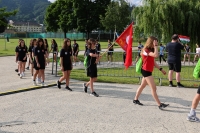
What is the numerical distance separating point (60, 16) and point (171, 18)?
49949 millimetres

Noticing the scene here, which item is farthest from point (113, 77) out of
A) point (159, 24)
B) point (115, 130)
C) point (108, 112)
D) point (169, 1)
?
point (169, 1)

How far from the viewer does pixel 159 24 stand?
24797 millimetres

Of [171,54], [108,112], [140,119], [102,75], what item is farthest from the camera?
[102,75]

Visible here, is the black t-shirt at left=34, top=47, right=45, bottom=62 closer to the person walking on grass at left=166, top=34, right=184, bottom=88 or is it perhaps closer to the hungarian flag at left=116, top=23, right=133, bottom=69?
the hungarian flag at left=116, top=23, right=133, bottom=69

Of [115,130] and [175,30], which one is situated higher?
[175,30]

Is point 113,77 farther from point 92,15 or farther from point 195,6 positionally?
point 92,15

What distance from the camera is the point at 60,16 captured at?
71.2 meters

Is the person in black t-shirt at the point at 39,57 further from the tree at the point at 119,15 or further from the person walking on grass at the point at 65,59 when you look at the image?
the tree at the point at 119,15

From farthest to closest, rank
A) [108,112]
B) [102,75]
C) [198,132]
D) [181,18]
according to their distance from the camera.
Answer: [181,18] → [102,75] → [108,112] → [198,132]

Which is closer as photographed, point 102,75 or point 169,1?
point 102,75

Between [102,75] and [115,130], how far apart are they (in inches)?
280

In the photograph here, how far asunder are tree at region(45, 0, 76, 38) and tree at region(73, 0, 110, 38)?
213 centimetres

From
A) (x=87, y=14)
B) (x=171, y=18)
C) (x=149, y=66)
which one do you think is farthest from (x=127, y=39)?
(x=87, y=14)

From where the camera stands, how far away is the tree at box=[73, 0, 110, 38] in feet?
217
